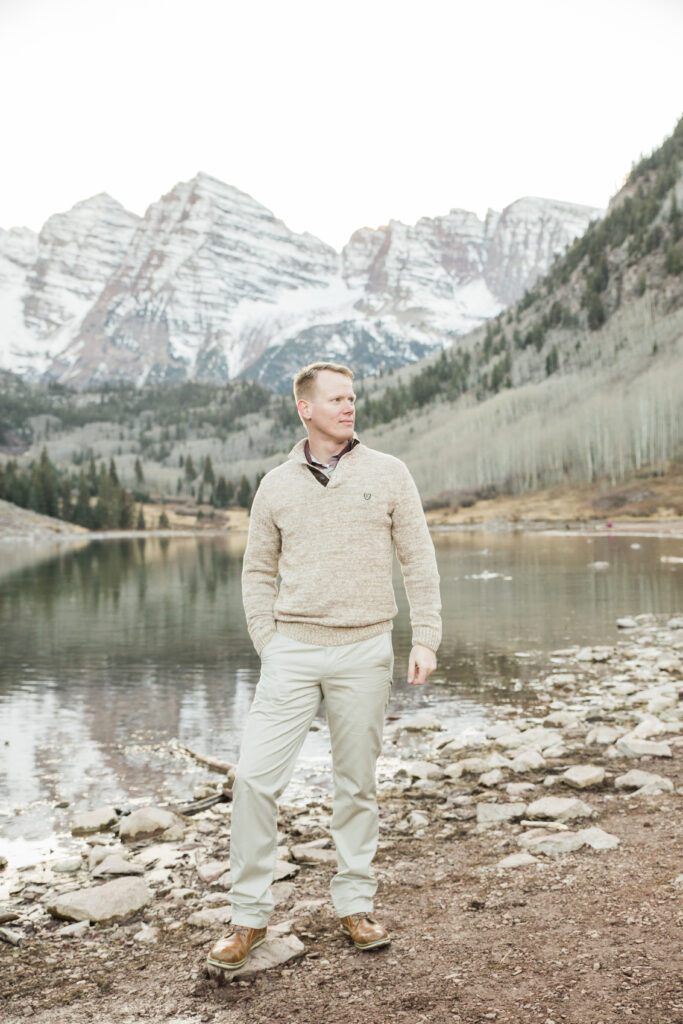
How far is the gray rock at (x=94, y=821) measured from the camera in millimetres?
8970

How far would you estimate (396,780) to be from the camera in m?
10.2

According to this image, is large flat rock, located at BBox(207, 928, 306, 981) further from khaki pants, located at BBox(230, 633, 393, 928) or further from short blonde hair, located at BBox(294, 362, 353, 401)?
short blonde hair, located at BBox(294, 362, 353, 401)

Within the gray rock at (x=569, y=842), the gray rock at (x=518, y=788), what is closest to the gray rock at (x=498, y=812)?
the gray rock at (x=518, y=788)

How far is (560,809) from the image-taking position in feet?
25.4

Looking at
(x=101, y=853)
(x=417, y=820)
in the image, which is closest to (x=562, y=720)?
(x=417, y=820)

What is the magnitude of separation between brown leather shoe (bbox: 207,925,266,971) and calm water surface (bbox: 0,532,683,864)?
13.5ft

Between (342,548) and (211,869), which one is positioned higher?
(342,548)

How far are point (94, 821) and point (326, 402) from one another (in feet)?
19.5

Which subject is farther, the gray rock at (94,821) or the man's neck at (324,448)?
the gray rock at (94,821)

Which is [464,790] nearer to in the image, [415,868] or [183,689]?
[415,868]

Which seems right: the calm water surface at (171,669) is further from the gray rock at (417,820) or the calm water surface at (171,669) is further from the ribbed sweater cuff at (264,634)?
the ribbed sweater cuff at (264,634)

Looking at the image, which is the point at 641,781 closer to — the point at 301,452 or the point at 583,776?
the point at 583,776

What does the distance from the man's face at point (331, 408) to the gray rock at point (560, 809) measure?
168 inches

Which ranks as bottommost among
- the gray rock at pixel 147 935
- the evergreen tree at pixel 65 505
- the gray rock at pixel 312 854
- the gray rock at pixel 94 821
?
the gray rock at pixel 94 821
